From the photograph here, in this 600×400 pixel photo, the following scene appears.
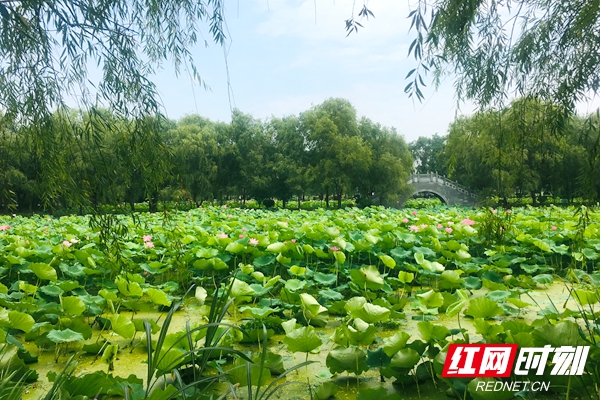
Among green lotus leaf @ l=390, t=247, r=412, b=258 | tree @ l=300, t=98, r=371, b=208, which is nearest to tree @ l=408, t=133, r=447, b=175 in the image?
tree @ l=300, t=98, r=371, b=208

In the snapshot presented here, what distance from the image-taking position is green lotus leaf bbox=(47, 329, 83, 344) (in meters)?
1.40

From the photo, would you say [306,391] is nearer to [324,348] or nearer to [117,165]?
[324,348]

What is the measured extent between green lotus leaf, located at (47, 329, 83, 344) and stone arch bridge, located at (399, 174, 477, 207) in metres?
21.1

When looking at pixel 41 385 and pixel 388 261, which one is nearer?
pixel 41 385

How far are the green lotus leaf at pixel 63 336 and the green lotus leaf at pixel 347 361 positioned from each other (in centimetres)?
86

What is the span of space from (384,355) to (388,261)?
113cm

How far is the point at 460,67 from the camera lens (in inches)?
73.1

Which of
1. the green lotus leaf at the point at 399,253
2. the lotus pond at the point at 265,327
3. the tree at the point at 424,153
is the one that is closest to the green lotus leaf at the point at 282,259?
the lotus pond at the point at 265,327

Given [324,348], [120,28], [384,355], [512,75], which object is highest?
[120,28]

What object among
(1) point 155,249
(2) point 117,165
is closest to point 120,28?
(2) point 117,165

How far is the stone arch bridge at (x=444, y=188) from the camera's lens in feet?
71.2

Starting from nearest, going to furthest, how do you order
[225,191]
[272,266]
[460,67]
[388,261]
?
[460,67], [388,261], [272,266], [225,191]

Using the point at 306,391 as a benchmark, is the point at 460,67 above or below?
above

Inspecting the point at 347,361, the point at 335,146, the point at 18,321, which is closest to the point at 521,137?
the point at 347,361
